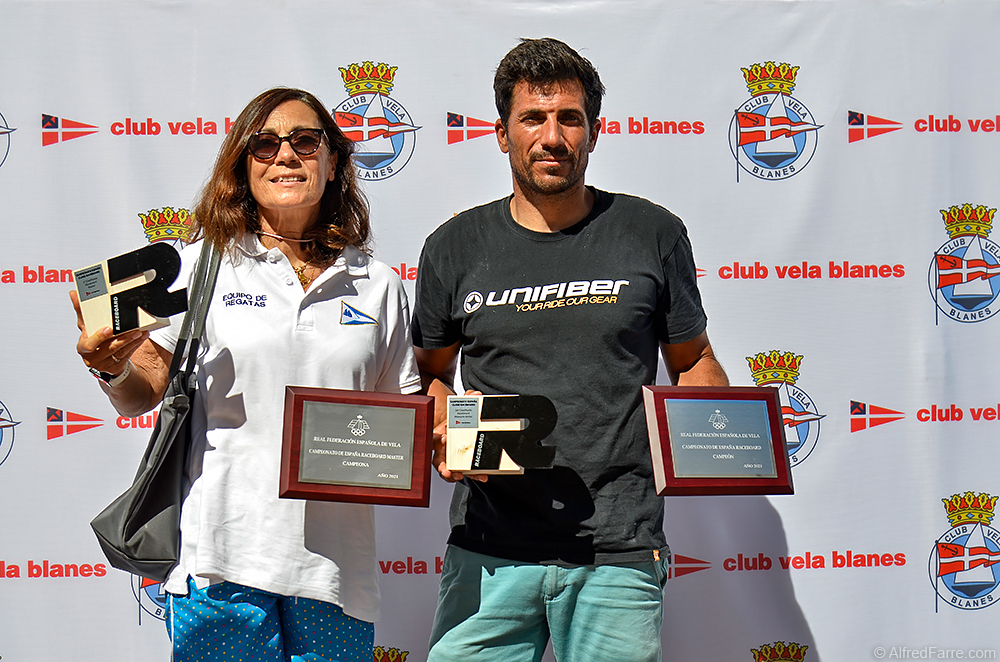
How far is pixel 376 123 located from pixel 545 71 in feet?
3.16

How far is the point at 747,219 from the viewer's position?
9.61 feet

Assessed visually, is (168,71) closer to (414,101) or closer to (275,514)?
(414,101)

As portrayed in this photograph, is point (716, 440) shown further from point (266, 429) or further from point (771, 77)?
point (771, 77)

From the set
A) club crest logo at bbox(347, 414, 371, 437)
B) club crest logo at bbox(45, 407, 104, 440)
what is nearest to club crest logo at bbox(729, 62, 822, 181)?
club crest logo at bbox(347, 414, 371, 437)

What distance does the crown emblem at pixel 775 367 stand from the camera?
2947 millimetres

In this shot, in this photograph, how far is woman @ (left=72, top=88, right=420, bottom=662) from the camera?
1818 mm

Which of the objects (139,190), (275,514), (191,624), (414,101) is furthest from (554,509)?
(139,190)

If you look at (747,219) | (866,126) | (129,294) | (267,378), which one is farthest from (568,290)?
(866,126)

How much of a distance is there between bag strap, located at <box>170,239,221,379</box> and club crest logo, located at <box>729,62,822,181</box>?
1897mm

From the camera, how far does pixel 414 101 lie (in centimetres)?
291

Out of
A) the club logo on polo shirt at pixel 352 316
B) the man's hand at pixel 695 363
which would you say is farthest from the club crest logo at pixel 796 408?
the club logo on polo shirt at pixel 352 316

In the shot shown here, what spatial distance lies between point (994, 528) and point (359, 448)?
2.43 m

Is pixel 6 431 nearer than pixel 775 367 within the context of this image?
Yes

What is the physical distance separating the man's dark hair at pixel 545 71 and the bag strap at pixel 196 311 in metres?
0.86
